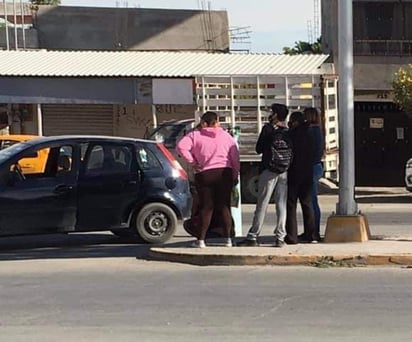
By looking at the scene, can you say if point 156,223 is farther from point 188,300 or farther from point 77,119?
point 77,119

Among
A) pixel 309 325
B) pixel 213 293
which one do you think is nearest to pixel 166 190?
pixel 213 293

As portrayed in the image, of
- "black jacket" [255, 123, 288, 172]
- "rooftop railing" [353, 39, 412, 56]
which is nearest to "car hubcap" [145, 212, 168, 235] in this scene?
"black jacket" [255, 123, 288, 172]

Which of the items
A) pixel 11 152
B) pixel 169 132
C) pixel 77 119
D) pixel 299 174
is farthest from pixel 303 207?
pixel 77 119

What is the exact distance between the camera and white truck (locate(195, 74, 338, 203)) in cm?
1831

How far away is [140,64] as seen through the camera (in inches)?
1030

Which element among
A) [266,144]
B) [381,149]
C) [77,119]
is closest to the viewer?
[266,144]

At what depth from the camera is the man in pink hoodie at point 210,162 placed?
9.80m

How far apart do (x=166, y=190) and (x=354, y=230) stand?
2.65m

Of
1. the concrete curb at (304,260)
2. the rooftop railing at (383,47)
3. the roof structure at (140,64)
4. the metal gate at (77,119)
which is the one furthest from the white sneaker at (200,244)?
the metal gate at (77,119)

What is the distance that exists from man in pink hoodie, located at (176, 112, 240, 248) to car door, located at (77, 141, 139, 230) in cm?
145

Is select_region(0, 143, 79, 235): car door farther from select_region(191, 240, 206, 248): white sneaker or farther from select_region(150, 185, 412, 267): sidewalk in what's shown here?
select_region(191, 240, 206, 248): white sneaker

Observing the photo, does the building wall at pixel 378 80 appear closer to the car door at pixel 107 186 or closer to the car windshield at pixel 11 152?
the car door at pixel 107 186

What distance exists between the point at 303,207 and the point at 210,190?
128 cm

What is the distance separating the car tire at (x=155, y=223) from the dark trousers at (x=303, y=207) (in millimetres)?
1868
